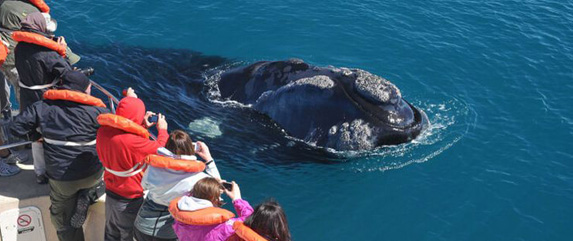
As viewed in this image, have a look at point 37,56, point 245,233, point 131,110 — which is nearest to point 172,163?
point 131,110

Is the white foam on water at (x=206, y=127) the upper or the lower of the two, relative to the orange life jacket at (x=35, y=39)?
lower

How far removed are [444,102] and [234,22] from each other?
9.28 m

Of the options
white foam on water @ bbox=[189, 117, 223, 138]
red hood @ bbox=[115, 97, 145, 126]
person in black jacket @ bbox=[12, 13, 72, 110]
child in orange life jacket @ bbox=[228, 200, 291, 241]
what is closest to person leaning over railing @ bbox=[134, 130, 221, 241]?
red hood @ bbox=[115, 97, 145, 126]

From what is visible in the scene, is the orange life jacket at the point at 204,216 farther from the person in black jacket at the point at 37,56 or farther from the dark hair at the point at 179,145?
the person in black jacket at the point at 37,56

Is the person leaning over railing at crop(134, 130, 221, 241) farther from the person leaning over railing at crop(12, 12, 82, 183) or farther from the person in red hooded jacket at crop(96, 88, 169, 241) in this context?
the person leaning over railing at crop(12, 12, 82, 183)

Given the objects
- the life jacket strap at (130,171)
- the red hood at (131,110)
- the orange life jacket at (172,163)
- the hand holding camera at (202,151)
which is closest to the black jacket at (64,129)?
the red hood at (131,110)

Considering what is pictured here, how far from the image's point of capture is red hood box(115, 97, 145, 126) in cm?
880

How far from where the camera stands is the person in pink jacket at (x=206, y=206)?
749cm

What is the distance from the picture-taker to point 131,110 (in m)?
8.83

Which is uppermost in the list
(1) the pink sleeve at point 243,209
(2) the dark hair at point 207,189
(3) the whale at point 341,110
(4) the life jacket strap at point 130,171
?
(2) the dark hair at point 207,189

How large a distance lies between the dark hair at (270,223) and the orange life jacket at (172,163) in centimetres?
162

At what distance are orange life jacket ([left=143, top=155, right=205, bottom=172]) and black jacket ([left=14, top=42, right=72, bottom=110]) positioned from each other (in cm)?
296

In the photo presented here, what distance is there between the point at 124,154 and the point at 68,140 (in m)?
1.18

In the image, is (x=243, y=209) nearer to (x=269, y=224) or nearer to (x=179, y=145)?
(x=269, y=224)
